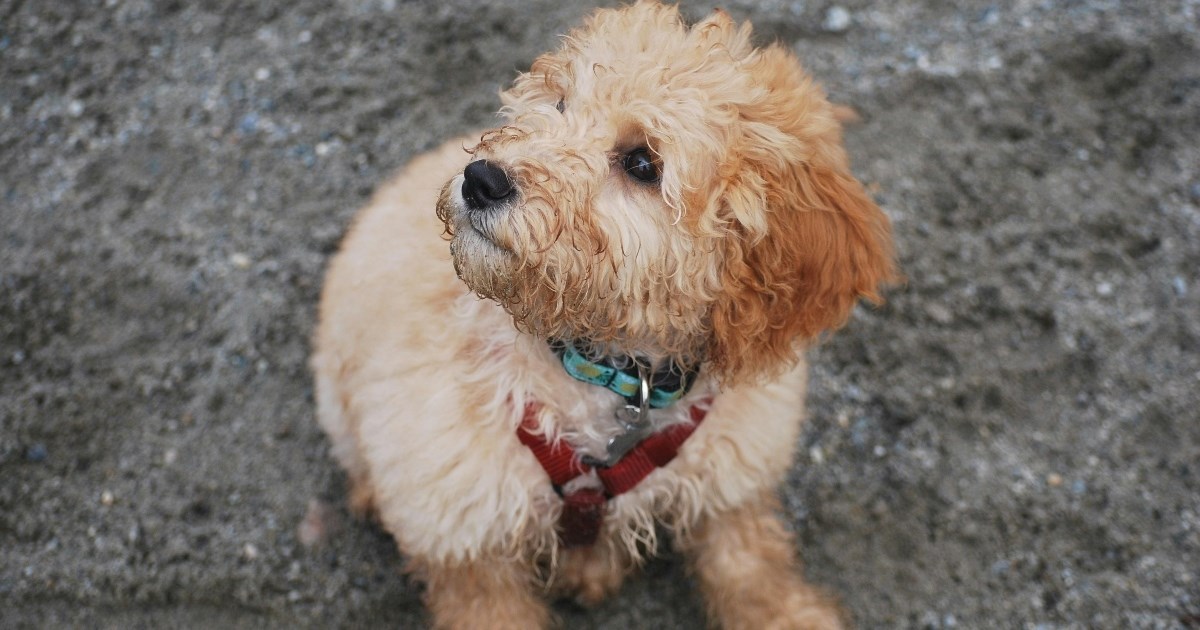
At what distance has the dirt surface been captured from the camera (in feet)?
10.2

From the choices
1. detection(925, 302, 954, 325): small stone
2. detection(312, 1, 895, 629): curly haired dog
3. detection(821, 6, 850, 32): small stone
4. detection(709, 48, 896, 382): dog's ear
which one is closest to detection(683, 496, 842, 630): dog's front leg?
detection(312, 1, 895, 629): curly haired dog

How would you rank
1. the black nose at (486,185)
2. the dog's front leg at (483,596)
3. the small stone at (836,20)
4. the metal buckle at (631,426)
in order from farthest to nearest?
1. the small stone at (836,20)
2. the dog's front leg at (483,596)
3. the metal buckle at (631,426)
4. the black nose at (486,185)

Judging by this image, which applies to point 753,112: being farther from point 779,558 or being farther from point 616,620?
point 616,620

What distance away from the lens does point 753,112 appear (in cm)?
202

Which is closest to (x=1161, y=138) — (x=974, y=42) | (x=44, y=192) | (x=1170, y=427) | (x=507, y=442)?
(x=974, y=42)

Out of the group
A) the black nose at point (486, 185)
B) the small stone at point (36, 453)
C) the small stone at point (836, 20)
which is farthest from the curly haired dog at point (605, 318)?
the small stone at point (836, 20)

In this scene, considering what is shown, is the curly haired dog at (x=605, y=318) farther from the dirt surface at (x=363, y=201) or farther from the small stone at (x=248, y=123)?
the small stone at (x=248, y=123)

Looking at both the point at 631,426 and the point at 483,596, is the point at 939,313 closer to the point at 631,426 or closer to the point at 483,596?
the point at 631,426

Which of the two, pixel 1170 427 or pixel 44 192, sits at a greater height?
pixel 1170 427

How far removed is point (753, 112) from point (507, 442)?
40.7 inches

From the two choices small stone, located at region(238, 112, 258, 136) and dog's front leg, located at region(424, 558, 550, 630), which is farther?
small stone, located at region(238, 112, 258, 136)

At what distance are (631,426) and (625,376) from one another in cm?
15

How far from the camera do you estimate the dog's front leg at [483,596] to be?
2.69 meters

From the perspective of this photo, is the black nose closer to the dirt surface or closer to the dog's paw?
the dog's paw
